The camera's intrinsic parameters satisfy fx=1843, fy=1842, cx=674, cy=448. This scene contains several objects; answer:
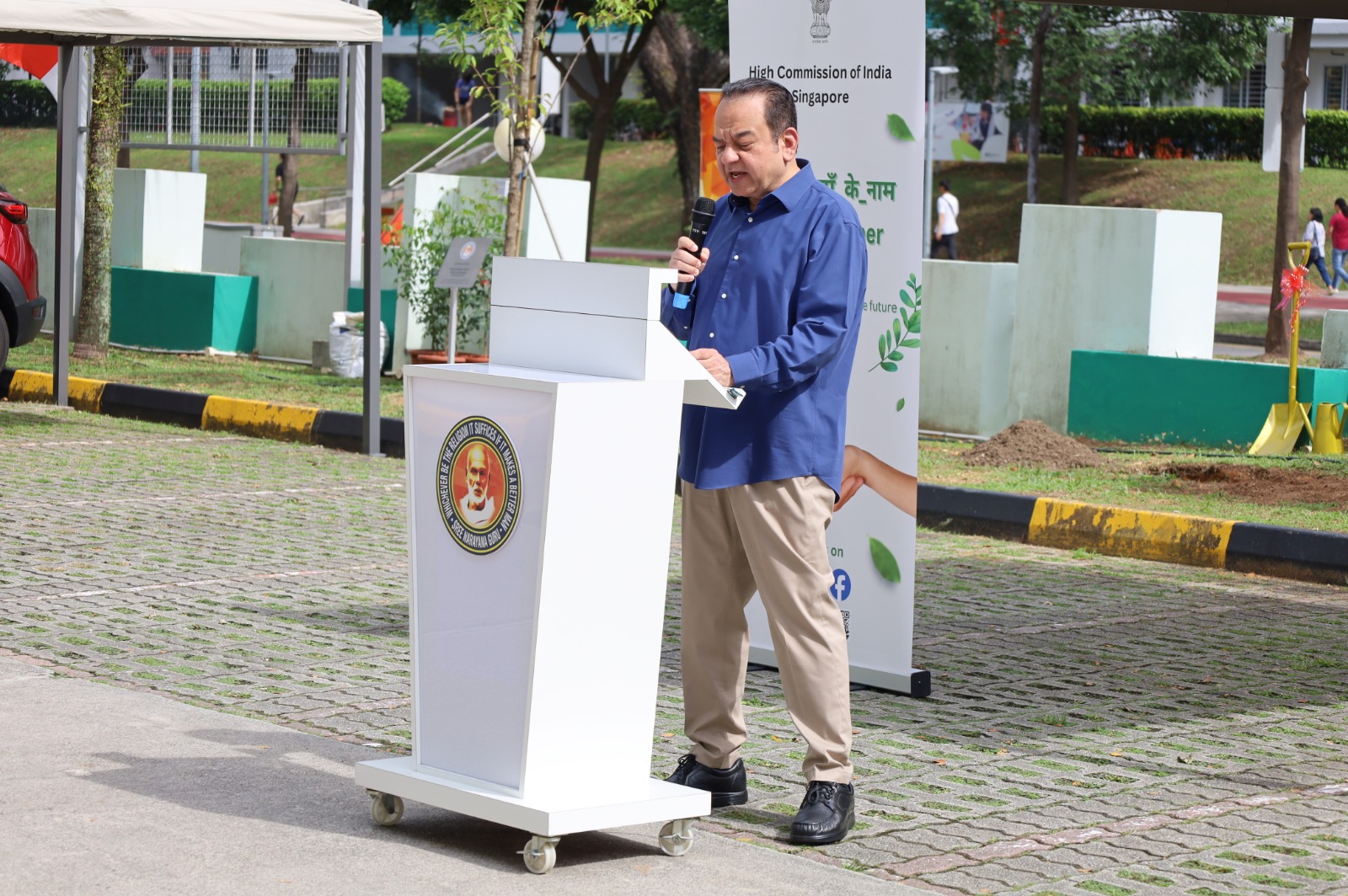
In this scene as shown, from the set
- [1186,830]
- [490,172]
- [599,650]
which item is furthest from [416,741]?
[490,172]

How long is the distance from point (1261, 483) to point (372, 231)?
232 inches

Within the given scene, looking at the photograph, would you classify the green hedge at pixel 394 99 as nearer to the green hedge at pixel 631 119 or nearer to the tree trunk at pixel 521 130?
the green hedge at pixel 631 119

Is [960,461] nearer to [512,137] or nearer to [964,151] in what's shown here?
[512,137]

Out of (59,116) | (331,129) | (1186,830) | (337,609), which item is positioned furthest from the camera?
(331,129)

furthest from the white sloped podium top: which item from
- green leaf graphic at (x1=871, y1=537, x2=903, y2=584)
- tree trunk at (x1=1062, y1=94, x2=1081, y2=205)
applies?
tree trunk at (x1=1062, y1=94, x2=1081, y2=205)

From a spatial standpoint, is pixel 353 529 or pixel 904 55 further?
pixel 353 529

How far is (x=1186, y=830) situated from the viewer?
493 cm

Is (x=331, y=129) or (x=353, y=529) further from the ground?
(x=331, y=129)

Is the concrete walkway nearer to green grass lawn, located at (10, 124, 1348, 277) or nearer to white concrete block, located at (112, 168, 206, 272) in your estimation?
white concrete block, located at (112, 168, 206, 272)

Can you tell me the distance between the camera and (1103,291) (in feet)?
42.8

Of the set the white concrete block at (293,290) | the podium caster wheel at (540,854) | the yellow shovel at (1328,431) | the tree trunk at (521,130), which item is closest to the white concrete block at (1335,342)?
the yellow shovel at (1328,431)

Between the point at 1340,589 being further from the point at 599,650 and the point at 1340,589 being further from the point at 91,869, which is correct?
the point at 91,869

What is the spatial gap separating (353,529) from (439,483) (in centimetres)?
519

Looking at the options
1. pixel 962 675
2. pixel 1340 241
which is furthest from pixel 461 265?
pixel 1340 241
